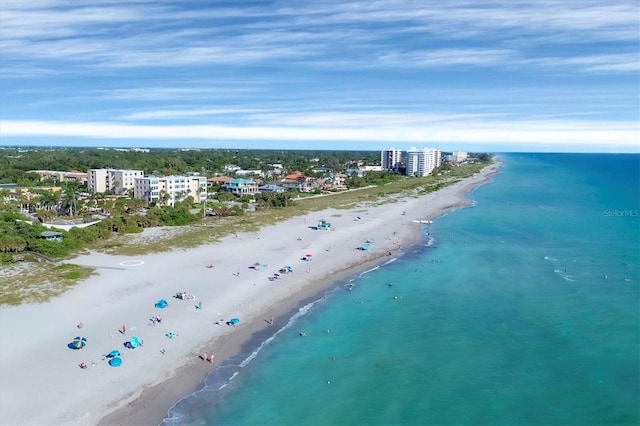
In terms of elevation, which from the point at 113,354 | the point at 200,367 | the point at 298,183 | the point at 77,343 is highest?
the point at 298,183

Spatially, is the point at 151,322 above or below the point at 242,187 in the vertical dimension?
below

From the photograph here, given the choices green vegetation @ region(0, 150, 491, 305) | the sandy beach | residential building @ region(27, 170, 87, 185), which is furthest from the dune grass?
residential building @ region(27, 170, 87, 185)

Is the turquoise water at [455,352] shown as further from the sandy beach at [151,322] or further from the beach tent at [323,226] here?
the beach tent at [323,226]

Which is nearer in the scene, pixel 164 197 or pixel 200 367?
pixel 200 367

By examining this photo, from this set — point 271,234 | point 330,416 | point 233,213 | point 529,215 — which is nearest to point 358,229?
point 271,234

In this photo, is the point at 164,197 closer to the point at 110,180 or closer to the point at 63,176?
the point at 110,180

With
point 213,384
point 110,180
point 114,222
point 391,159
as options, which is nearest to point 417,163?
point 391,159

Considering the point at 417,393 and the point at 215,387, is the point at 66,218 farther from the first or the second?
the point at 417,393
